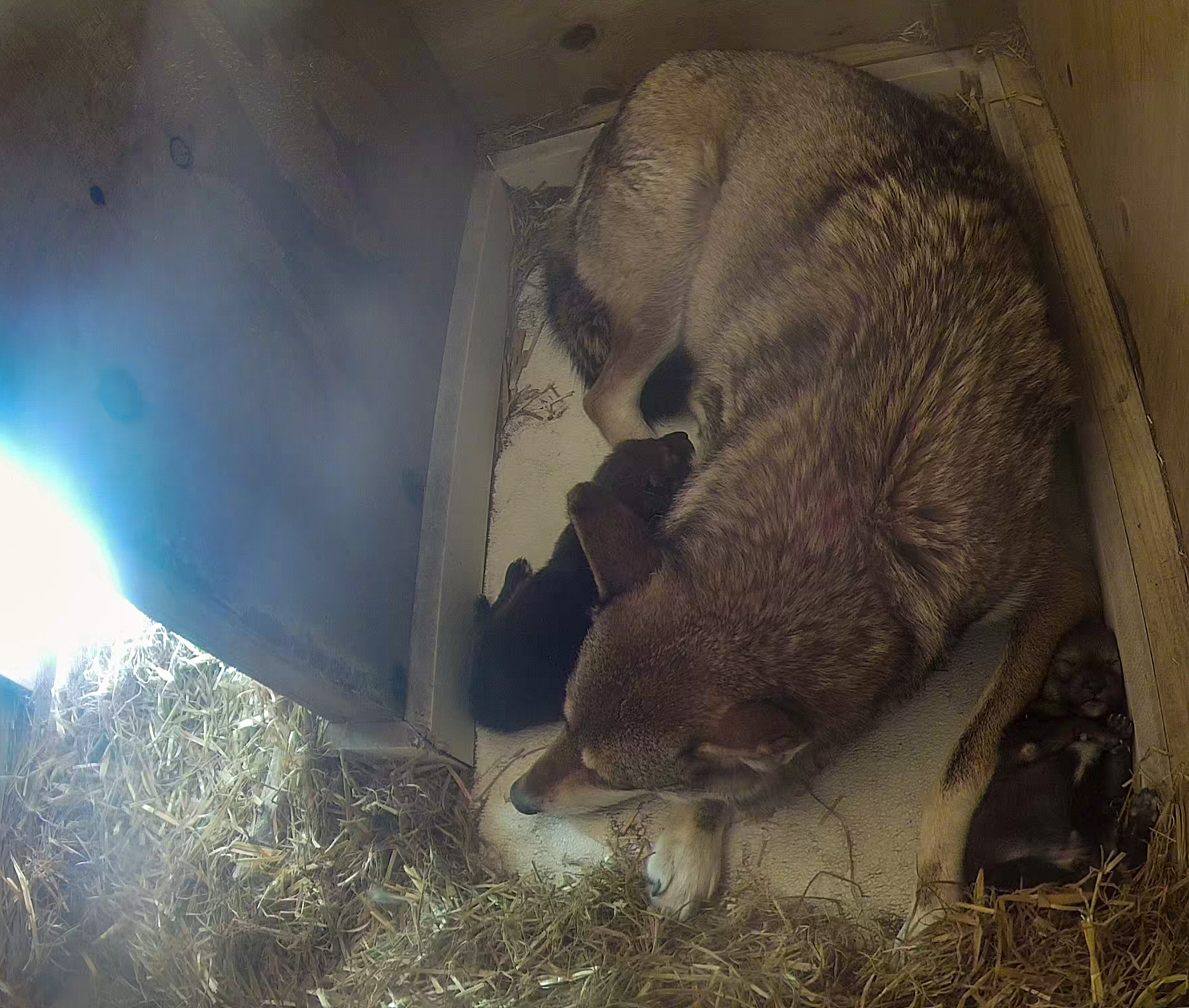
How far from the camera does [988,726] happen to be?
2680mm

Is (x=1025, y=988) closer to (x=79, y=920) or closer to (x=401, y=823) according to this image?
(x=401, y=823)

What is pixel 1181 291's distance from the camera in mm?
2178

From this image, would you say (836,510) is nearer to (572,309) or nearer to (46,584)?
(572,309)

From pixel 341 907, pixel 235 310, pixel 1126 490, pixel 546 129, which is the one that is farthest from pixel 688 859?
pixel 546 129

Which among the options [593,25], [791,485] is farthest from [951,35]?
[791,485]

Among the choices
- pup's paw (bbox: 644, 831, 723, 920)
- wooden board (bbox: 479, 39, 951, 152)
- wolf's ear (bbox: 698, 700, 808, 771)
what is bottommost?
pup's paw (bbox: 644, 831, 723, 920)

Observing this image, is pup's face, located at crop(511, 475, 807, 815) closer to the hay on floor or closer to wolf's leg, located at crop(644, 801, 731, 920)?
wolf's leg, located at crop(644, 801, 731, 920)

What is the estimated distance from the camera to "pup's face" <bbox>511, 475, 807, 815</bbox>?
2318 mm

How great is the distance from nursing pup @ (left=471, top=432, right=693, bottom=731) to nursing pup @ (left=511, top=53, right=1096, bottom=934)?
0.31m

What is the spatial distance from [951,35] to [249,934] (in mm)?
4148

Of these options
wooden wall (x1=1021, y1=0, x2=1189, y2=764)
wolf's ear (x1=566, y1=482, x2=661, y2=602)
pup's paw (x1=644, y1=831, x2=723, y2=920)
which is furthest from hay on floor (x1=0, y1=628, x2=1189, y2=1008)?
wolf's ear (x1=566, y1=482, x2=661, y2=602)

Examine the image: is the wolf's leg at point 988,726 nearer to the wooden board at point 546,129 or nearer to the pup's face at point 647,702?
the pup's face at point 647,702

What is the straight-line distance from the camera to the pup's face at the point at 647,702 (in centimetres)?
232

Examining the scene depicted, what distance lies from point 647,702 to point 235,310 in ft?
4.87
